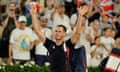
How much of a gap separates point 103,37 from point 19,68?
2880 mm

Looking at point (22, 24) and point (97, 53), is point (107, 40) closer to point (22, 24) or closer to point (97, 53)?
point (97, 53)

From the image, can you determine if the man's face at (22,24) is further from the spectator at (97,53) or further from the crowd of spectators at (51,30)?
the spectator at (97,53)

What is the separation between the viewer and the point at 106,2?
15531 millimetres

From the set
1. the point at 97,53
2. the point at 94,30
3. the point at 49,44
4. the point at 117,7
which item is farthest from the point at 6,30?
the point at 49,44

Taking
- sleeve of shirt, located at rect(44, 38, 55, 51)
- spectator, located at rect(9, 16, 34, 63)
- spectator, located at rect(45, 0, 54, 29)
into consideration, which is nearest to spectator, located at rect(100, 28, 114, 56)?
spectator, located at rect(45, 0, 54, 29)

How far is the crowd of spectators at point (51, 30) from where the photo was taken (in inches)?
530

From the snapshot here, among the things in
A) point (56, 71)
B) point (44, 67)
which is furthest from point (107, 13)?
point (56, 71)

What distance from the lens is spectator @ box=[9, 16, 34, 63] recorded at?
1342cm

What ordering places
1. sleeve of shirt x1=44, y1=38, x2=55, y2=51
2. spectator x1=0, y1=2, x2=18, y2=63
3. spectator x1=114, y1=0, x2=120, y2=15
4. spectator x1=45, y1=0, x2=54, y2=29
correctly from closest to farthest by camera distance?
1. sleeve of shirt x1=44, y1=38, x2=55, y2=51
2. spectator x1=0, y1=2, x2=18, y2=63
3. spectator x1=45, y1=0, x2=54, y2=29
4. spectator x1=114, y1=0, x2=120, y2=15

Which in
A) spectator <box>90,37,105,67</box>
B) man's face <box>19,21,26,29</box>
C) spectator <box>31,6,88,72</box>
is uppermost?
spectator <box>31,6,88,72</box>

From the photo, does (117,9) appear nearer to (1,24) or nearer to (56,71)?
(1,24)

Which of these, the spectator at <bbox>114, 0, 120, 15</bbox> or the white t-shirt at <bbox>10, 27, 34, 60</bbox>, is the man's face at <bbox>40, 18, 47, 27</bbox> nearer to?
the white t-shirt at <bbox>10, 27, 34, 60</bbox>

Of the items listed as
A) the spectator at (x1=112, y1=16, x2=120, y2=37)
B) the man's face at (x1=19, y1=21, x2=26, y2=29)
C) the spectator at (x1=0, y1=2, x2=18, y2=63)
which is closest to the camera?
the man's face at (x1=19, y1=21, x2=26, y2=29)

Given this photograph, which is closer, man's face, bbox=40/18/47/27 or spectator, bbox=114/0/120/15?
man's face, bbox=40/18/47/27
